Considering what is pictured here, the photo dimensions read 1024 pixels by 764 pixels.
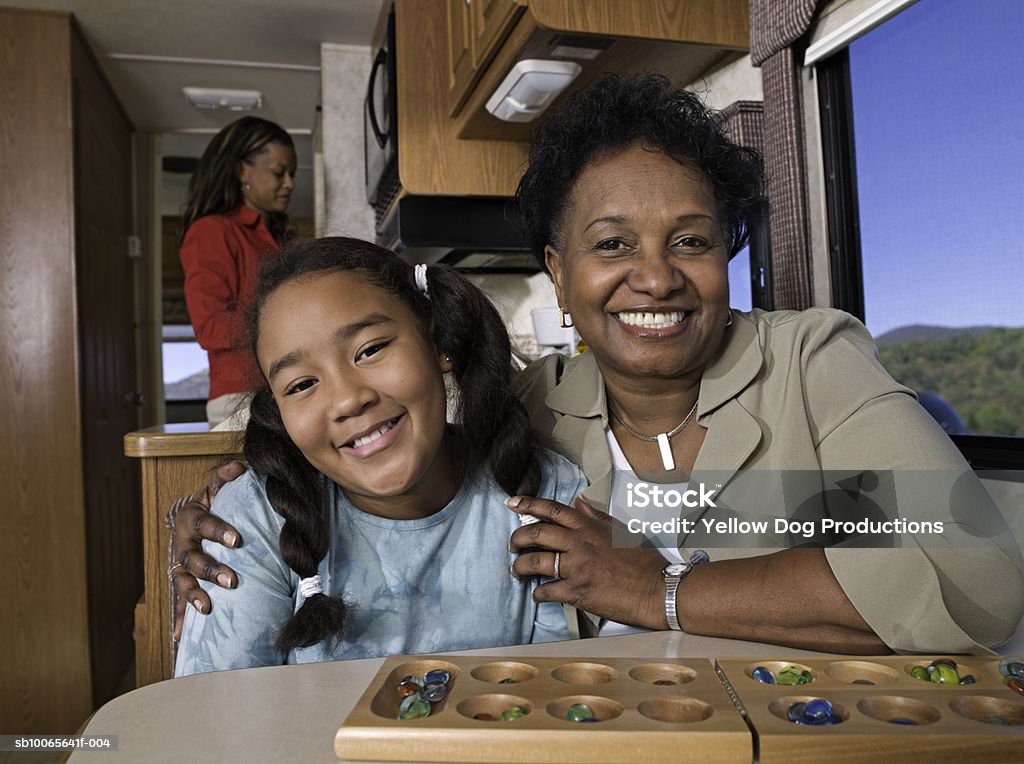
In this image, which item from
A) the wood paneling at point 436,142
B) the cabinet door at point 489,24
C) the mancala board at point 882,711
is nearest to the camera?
the mancala board at point 882,711

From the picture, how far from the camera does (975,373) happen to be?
1418 millimetres

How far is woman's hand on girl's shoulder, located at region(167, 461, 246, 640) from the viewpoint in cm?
100

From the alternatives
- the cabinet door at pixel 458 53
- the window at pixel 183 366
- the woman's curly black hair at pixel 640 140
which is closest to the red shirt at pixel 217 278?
the cabinet door at pixel 458 53

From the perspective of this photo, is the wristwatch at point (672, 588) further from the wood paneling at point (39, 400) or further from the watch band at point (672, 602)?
the wood paneling at point (39, 400)

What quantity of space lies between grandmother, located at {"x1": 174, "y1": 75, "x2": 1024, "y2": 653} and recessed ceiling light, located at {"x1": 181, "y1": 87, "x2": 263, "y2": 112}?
9.25 feet

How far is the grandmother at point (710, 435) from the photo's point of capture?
0.92m

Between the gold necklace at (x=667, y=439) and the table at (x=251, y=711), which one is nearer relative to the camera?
the table at (x=251, y=711)

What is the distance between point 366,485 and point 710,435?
499mm

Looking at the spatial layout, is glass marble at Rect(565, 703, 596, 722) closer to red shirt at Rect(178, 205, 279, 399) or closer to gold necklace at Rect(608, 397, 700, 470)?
gold necklace at Rect(608, 397, 700, 470)

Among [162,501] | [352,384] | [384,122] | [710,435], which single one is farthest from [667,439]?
[384,122]

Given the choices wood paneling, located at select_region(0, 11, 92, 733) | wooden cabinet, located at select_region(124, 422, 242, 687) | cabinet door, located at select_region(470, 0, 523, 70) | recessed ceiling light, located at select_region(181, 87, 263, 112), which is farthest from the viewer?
recessed ceiling light, located at select_region(181, 87, 263, 112)

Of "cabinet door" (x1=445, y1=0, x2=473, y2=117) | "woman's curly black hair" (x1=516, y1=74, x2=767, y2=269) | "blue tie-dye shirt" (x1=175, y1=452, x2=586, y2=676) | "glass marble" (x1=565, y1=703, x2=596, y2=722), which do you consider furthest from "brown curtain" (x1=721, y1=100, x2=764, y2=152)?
"glass marble" (x1=565, y1=703, x2=596, y2=722)

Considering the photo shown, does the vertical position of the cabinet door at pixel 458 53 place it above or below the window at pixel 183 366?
above

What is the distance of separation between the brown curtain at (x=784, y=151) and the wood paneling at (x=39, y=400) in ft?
8.09
